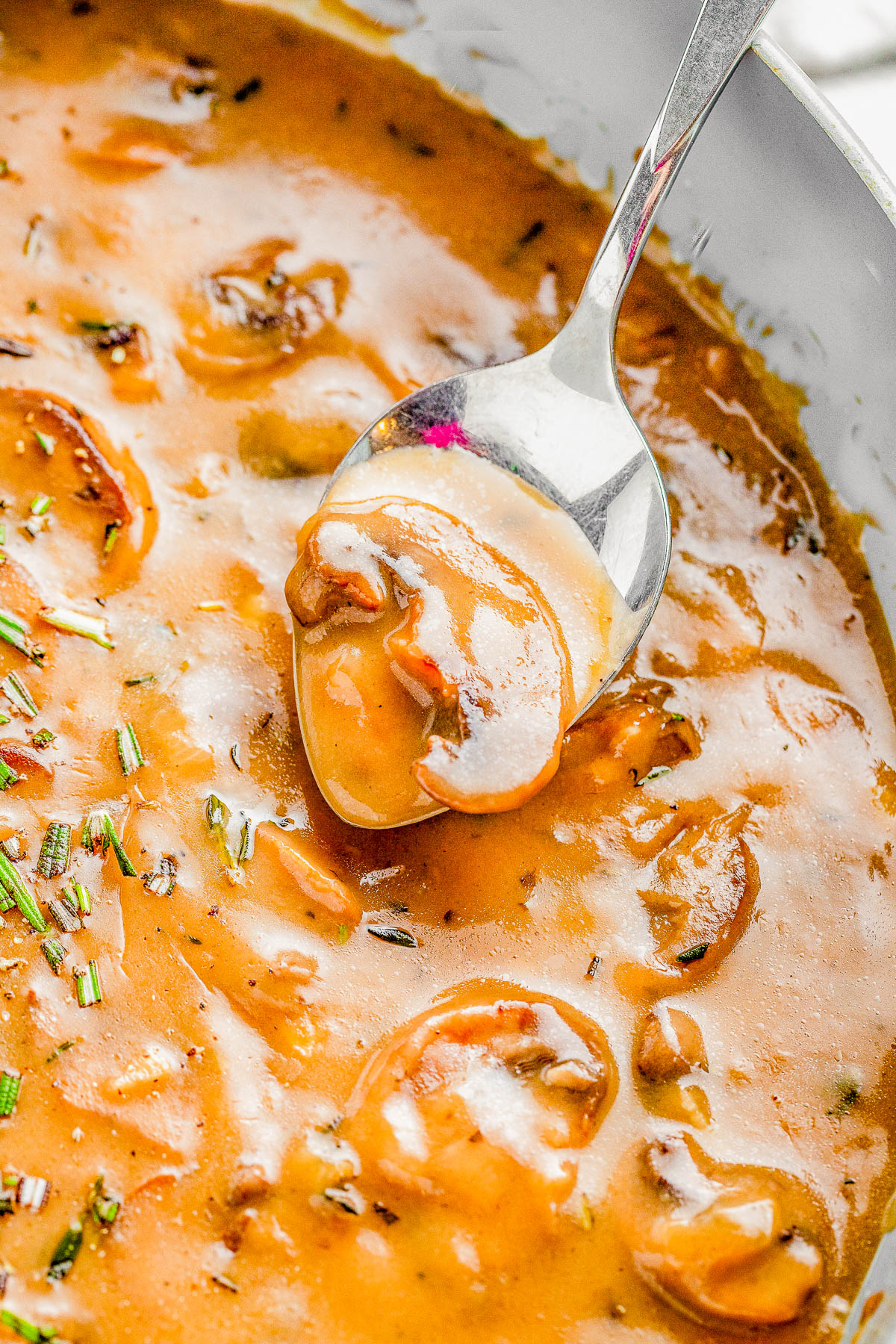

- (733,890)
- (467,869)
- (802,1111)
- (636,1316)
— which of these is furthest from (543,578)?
(636,1316)

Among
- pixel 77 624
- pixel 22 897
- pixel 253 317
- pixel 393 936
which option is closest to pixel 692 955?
pixel 393 936

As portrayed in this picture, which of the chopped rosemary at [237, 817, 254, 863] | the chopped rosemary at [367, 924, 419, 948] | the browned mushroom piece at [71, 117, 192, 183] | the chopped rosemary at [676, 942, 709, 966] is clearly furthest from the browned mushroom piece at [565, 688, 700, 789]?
the browned mushroom piece at [71, 117, 192, 183]

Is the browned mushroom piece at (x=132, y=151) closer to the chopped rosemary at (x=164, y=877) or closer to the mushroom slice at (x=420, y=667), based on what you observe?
the mushroom slice at (x=420, y=667)

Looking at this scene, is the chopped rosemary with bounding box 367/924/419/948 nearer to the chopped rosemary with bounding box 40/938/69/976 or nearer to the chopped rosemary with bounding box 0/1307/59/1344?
the chopped rosemary with bounding box 40/938/69/976

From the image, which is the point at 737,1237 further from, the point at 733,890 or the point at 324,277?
the point at 324,277

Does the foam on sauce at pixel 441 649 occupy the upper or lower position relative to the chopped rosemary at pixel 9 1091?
upper

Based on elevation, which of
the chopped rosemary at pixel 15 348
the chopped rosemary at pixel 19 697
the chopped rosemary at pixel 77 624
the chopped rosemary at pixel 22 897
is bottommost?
the chopped rosemary at pixel 22 897

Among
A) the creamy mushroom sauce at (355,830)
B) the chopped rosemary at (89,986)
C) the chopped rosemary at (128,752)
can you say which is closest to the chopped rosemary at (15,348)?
the creamy mushroom sauce at (355,830)
